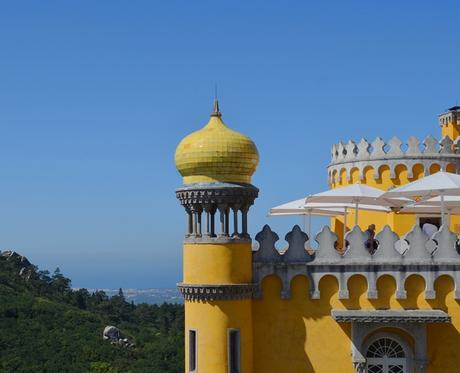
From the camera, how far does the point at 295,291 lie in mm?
22578

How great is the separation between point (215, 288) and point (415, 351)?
5.92 meters

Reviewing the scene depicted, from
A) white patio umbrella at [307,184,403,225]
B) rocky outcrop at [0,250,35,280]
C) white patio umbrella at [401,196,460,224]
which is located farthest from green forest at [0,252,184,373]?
white patio umbrella at [307,184,403,225]

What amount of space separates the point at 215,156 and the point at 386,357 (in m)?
7.55

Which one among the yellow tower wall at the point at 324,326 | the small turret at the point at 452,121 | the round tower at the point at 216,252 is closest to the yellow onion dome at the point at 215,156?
the round tower at the point at 216,252

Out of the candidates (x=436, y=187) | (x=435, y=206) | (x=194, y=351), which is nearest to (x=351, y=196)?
(x=436, y=187)

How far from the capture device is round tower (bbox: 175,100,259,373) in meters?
21.8

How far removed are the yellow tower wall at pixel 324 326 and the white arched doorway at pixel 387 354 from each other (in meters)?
0.29

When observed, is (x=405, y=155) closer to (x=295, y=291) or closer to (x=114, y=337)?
(x=295, y=291)

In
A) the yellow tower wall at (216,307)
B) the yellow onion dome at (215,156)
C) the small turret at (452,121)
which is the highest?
the small turret at (452,121)

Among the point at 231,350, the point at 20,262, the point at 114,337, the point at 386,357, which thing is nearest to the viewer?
the point at 231,350

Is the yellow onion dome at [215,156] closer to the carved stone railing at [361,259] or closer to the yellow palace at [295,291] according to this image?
the yellow palace at [295,291]

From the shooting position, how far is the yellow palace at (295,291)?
21.8m

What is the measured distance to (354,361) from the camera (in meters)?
22.0

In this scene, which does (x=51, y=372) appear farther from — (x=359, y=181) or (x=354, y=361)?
(x=354, y=361)
